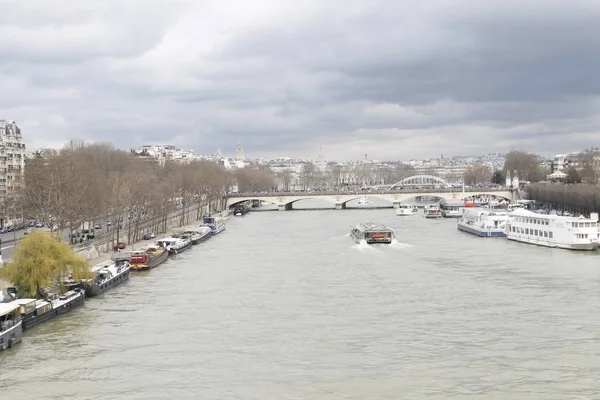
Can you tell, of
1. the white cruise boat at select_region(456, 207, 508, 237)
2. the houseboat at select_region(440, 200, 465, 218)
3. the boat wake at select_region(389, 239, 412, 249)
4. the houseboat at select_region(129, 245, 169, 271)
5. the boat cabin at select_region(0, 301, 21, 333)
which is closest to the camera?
the boat cabin at select_region(0, 301, 21, 333)

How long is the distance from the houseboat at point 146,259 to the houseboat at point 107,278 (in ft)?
5.76

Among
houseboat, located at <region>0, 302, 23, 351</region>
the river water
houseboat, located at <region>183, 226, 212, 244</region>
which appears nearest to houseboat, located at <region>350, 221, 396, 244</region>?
the river water

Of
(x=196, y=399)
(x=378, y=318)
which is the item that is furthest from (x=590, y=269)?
(x=196, y=399)

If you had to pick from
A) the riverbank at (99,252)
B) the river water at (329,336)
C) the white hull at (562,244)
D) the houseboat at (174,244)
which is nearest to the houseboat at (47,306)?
the river water at (329,336)

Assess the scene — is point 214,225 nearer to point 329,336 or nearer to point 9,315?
point 9,315

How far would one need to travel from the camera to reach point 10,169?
3671 inches

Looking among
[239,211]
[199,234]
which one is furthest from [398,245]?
[239,211]

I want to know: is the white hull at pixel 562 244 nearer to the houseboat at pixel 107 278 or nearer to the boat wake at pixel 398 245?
the boat wake at pixel 398 245

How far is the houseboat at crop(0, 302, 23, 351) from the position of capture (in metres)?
28.0

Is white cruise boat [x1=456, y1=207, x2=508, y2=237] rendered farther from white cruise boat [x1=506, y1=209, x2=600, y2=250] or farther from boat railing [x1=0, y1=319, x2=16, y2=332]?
boat railing [x1=0, y1=319, x2=16, y2=332]

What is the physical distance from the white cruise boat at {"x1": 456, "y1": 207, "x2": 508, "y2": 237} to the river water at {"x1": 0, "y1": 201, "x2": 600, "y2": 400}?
20.6 meters

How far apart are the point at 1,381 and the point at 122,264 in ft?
70.9

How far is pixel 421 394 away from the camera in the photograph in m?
22.7

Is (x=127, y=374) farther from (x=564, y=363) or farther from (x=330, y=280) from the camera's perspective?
(x=330, y=280)
